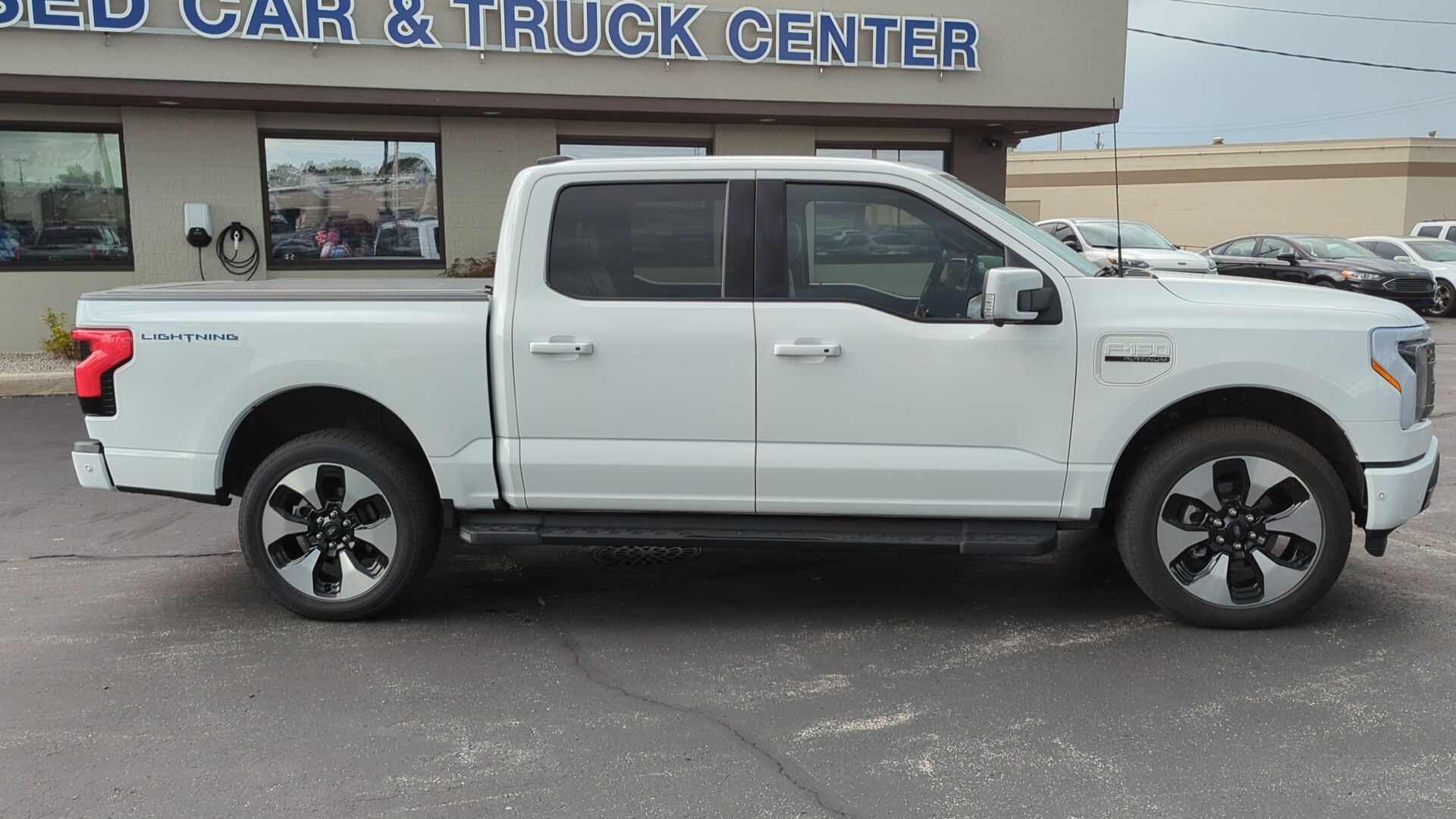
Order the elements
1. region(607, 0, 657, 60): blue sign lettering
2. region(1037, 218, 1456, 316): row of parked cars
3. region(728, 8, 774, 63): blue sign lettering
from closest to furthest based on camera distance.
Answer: region(607, 0, 657, 60): blue sign lettering, region(728, 8, 774, 63): blue sign lettering, region(1037, 218, 1456, 316): row of parked cars

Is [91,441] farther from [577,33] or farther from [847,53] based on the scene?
[847,53]

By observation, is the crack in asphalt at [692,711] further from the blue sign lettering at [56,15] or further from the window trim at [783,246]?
the blue sign lettering at [56,15]

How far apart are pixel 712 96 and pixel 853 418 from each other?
9.53 metres

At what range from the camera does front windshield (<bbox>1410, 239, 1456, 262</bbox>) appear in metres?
21.6

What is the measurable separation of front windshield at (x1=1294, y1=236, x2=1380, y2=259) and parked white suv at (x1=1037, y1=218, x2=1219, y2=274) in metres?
2.39

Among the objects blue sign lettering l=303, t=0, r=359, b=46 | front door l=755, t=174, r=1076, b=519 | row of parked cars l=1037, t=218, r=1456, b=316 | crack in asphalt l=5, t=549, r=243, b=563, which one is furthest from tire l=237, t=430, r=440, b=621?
row of parked cars l=1037, t=218, r=1456, b=316

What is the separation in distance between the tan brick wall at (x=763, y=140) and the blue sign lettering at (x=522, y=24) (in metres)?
2.64

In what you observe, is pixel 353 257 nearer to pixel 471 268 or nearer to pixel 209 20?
pixel 471 268

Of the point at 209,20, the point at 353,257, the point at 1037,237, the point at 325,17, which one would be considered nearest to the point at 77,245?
the point at 353,257

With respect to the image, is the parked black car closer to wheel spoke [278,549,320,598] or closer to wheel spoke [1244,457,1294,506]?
wheel spoke [1244,457,1294,506]

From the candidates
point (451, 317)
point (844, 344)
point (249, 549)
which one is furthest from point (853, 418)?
point (249, 549)

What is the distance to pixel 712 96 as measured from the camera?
43.7 feet

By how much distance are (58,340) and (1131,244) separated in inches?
641

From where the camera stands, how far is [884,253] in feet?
15.8
